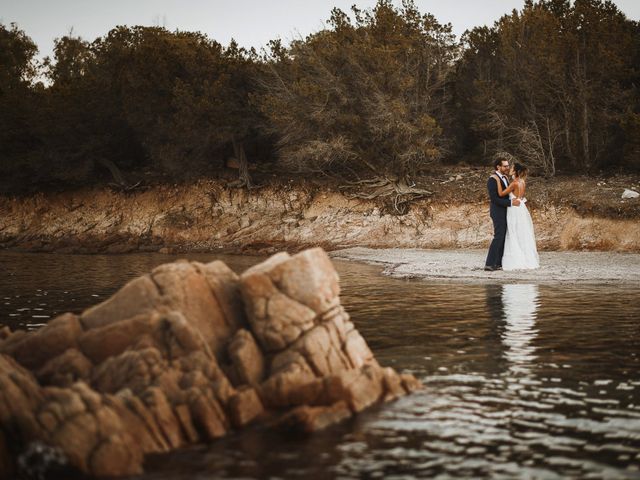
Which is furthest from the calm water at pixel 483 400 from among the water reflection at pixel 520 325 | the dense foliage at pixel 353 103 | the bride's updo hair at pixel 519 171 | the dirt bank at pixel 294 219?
the dense foliage at pixel 353 103

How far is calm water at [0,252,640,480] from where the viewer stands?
730 centimetres

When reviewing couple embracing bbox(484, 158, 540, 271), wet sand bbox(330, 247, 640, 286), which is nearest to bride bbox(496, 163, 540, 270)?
couple embracing bbox(484, 158, 540, 271)

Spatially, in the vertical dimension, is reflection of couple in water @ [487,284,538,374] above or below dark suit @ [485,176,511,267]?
below

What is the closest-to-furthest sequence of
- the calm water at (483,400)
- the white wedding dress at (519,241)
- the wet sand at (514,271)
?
the calm water at (483,400) → the wet sand at (514,271) → the white wedding dress at (519,241)

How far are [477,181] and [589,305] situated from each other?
20705mm

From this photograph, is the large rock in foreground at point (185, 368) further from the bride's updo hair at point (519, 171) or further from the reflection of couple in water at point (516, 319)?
the bride's updo hair at point (519, 171)

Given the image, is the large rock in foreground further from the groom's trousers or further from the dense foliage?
the dense foliage

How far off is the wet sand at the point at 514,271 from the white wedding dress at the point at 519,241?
376 mm

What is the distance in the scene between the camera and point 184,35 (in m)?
47.0

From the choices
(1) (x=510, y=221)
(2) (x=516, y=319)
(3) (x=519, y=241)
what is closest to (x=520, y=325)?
(2) (x=516, y=319)

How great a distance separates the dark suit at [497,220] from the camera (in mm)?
21422

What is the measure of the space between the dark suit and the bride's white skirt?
145 millimetres

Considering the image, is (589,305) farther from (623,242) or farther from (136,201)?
(136,201)

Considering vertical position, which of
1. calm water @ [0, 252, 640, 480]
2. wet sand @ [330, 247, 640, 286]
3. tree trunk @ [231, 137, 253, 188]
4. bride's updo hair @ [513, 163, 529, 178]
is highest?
tree trunk @ [231, 137, 253, 188]
